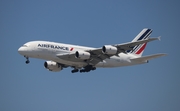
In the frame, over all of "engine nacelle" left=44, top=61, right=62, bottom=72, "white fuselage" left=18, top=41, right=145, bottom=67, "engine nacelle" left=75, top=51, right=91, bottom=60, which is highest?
"white fuselage" left=18, top=41, right=145, bottom=67

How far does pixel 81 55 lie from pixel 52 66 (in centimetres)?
647

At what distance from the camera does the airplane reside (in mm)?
48219

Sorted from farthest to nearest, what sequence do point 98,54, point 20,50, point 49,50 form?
point 98,54 < point 20,50 < point 49,50

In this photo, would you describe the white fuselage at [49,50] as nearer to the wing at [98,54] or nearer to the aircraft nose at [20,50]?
the aircraft nose at [20,50]

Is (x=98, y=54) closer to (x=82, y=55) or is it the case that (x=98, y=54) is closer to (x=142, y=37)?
(x=82, y=55)

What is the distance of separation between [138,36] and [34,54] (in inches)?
733

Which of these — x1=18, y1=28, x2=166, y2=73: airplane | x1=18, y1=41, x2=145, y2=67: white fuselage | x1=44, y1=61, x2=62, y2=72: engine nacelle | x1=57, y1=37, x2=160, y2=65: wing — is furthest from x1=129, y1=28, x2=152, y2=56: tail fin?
x1=44, y1=61, x2=62, y2=72: engine nacelle

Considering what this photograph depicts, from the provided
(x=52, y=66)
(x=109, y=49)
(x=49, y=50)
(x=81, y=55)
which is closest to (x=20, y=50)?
(x=49, y=50)

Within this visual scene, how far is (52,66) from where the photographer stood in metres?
53.4

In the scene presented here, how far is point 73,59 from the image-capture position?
49.7 m

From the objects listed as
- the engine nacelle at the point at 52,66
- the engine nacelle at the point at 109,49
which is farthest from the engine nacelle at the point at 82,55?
the engine nacelle at the point at 52,66

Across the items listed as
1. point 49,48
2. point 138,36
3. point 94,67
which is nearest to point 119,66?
point 94,67

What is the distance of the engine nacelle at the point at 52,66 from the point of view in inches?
2103

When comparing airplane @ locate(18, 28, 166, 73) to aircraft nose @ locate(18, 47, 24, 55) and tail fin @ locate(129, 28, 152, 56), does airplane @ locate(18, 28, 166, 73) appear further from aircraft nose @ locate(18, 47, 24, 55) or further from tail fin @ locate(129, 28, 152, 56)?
tail fin @ locate(129, 28, 152, 56)
